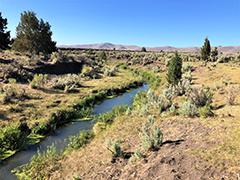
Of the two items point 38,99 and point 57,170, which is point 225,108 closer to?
point 57,170

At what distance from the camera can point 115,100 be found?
40.5 meters

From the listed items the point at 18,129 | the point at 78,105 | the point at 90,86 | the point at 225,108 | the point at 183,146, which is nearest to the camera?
the point at 183,146

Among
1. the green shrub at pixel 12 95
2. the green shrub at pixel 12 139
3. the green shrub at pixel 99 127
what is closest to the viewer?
the green shrub at pixel 12 139

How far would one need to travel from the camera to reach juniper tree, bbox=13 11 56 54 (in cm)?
6281

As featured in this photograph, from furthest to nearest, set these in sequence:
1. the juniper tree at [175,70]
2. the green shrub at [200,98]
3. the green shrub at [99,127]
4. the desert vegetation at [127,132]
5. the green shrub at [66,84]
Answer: the green shrub at [66,84], the juniper tree at [175,70], the green shrub at [99,127], the green shrub at [200,98], the desert vegetation at [127,132]

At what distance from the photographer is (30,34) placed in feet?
207

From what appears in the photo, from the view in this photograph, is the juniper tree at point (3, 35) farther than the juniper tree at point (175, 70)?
Yes

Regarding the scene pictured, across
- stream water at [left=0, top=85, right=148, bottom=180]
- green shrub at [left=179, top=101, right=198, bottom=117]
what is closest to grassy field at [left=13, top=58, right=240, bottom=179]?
green shrub at [left=179, top=101, right=198, bottom=117]

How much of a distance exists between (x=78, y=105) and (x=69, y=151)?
1347cm

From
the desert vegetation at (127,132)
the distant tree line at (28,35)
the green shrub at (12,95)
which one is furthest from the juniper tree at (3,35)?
the green shrub at (12,95)

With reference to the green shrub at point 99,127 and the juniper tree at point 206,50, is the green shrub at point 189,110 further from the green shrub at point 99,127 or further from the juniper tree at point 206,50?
the juniper tree at point 206,50

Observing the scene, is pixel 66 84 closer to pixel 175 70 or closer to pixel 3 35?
pixel 175 70

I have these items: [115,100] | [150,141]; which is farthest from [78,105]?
[150,141]

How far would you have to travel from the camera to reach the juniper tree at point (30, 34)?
62812 millimetres
